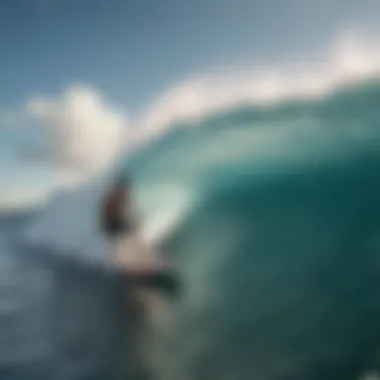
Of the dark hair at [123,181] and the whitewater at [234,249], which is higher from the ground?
the dark hair at [123,181]

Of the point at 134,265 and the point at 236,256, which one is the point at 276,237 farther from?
the point at 134,265

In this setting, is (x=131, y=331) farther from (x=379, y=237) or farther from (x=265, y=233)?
(x=379, y=237)

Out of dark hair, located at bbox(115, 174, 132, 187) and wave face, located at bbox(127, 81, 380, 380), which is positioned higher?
dark hair, located at bbox(115, 174, 132, 187)

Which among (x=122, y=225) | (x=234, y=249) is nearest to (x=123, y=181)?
(x=122, y=225)

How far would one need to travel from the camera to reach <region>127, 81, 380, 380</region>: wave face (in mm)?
1282

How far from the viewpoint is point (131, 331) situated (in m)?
1.33

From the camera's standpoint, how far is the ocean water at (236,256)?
4.22ft

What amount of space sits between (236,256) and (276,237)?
0.09 metres

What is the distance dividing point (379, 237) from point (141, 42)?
653 mm

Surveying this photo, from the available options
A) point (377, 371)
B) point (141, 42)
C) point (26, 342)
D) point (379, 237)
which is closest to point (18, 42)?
point (141, 42)

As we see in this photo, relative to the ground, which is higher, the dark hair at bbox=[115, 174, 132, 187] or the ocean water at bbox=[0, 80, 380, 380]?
the dark hair at bbox=[115, 174, 132, 187]

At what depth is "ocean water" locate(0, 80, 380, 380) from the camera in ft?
4.22

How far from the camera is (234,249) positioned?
1326mm

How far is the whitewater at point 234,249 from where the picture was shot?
4.23ft
